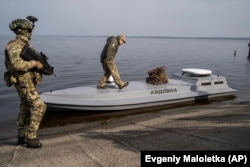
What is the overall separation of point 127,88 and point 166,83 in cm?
212

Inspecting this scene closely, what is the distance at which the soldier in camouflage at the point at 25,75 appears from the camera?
5.26 metres

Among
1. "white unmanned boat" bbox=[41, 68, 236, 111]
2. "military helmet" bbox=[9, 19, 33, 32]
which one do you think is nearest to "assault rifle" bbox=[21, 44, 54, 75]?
"military helmet" bbox=[9, 19, 33, 32]

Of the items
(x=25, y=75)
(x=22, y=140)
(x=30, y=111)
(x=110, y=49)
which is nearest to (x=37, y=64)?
(x=25, y=75)

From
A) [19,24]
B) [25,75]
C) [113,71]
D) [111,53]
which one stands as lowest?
[113,71]

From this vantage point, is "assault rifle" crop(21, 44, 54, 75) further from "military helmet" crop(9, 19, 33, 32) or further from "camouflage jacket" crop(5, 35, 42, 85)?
"military helmet" crop(9, 19, 33, 32)

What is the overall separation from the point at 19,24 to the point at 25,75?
98 cm

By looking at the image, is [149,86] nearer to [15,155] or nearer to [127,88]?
[127,88]

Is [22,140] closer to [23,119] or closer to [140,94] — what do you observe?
[23,119]

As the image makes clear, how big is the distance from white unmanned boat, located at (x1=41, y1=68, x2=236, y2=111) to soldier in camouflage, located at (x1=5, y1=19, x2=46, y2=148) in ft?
14.4

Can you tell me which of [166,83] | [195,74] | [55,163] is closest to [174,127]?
[55,163]

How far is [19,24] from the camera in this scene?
5.47 meters

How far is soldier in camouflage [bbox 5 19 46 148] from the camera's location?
17.3 feet

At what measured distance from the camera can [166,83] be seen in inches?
499

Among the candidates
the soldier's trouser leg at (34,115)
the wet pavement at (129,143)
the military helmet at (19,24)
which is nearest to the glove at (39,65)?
the soldier's trouser leg at (34,115)
